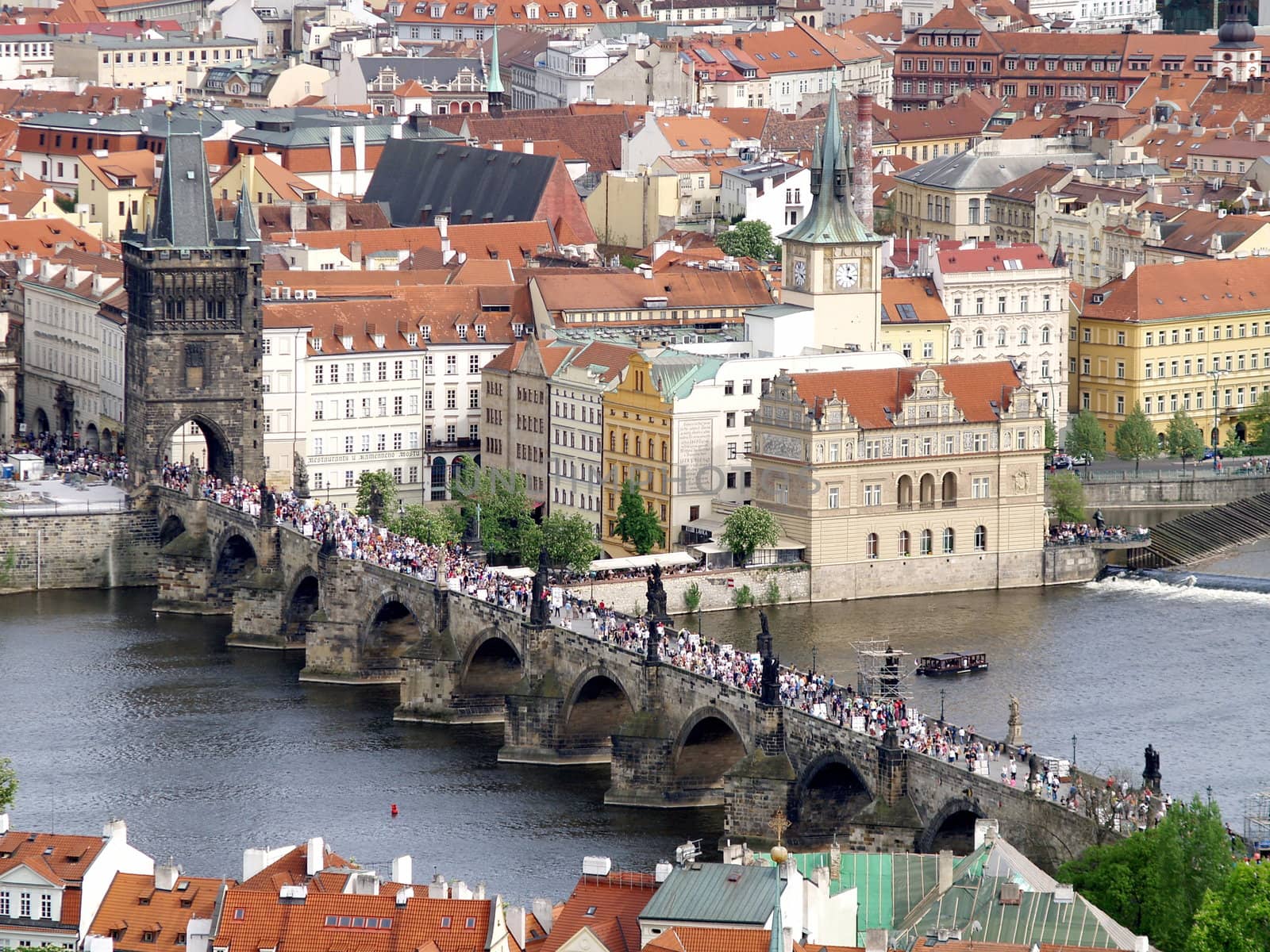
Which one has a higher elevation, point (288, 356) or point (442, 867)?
point (288, 356)

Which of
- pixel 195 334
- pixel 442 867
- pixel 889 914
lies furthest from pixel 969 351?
pixel 889 914

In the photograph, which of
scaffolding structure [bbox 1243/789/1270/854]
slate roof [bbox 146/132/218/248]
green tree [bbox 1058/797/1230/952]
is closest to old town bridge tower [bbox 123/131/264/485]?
slate roof [bbox 146/132/218/248]

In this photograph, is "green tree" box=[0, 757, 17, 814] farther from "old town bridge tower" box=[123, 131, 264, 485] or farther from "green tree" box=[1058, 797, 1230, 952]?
"old town bridge tower" box=[123, 131, 264, 485]

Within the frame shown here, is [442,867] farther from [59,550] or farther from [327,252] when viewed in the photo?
[327,252]

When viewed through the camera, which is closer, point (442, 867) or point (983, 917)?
point (983, 917)

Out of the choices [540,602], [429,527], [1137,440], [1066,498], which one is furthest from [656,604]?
[1137,440]

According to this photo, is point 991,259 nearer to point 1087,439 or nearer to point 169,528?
point 1087,439

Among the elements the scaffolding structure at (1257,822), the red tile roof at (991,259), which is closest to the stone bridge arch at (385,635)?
the scaffolding structure at (1257,822)
